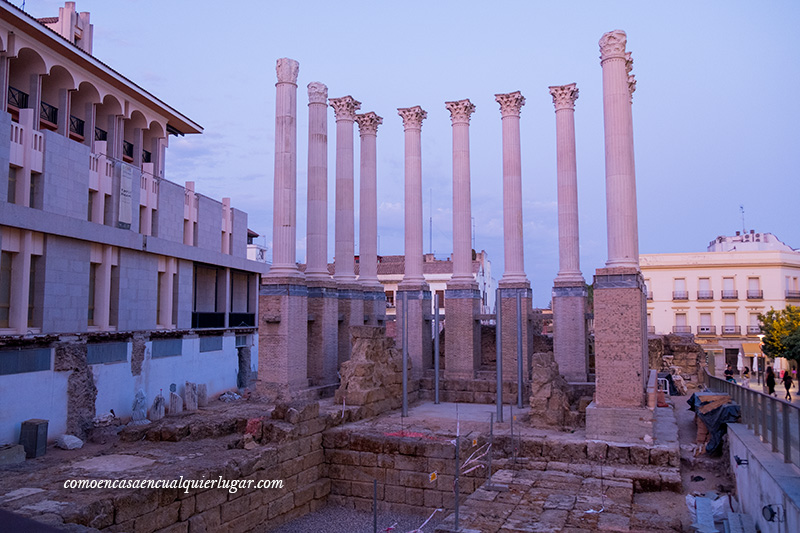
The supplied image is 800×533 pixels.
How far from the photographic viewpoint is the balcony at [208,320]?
26500 mm

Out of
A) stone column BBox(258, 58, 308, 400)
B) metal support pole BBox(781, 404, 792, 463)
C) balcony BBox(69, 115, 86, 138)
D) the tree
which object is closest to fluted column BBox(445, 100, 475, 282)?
stone column BBox(258, 58, 308, 400)

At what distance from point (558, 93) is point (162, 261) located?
17.0 meters

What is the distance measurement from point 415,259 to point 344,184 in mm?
4122

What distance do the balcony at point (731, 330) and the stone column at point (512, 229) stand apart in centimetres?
2425

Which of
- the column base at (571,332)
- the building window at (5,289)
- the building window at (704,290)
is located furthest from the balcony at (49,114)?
the building window at (704,290)

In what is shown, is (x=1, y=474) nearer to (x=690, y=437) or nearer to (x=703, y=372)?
(x=690, y=437)

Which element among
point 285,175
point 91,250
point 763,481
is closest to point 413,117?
point 285,175

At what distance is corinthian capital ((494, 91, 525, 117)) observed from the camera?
23000 mm

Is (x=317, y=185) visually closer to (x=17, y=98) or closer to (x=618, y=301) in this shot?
(x=17, y=98)

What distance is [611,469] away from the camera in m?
12.3

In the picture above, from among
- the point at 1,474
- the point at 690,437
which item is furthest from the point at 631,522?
the point at 1,474

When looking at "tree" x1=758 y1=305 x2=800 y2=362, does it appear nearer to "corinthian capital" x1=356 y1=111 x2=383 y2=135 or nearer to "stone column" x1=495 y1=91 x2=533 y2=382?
"stone column" x1=495 y1=91 x2=533 y2=382

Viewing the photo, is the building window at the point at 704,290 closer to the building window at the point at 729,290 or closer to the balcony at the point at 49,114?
the building window at the point at 729,290

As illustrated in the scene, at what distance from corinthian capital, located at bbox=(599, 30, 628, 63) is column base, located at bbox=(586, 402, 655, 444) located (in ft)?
28.6
